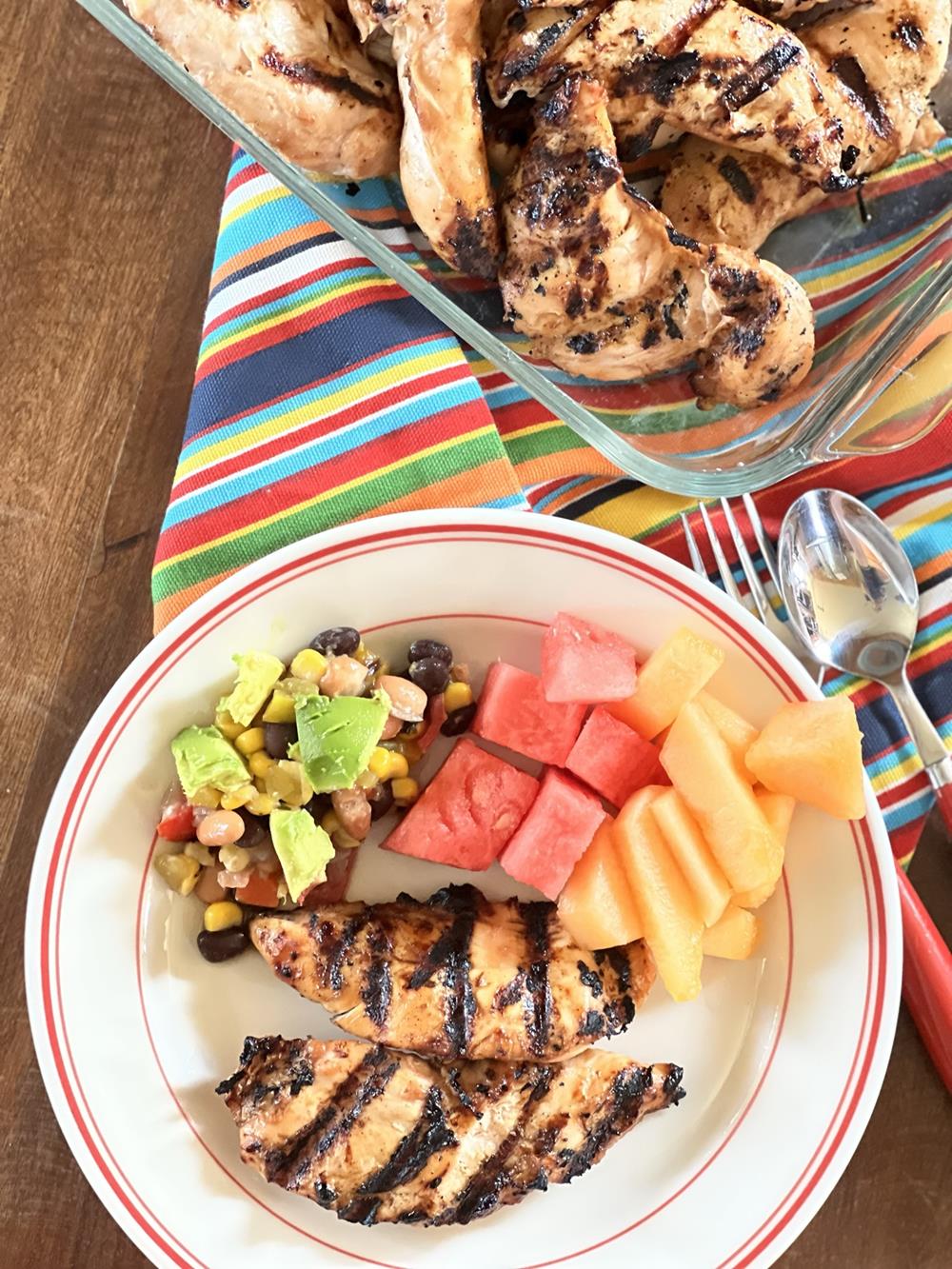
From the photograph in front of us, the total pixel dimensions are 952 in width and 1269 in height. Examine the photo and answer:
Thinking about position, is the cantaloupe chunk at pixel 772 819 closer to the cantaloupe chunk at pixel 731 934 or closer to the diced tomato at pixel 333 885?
the cantaloupe chunk at pixel 731 934

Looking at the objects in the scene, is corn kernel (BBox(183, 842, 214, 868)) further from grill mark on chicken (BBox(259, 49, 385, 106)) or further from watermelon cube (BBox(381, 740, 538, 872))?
grill mark on chicken (BBox(259, 49, 385, 106))

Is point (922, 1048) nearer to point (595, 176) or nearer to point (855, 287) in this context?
point (855, 287)

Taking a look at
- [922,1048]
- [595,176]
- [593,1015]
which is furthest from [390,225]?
[922,1048]

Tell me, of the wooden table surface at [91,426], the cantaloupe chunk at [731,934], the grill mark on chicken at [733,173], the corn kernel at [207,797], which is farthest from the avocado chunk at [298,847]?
the grill mark on chicken at [733,173]

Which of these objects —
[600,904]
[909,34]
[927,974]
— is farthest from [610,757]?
[909,34]

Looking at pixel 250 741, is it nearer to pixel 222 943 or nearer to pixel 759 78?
pixel 222 943
